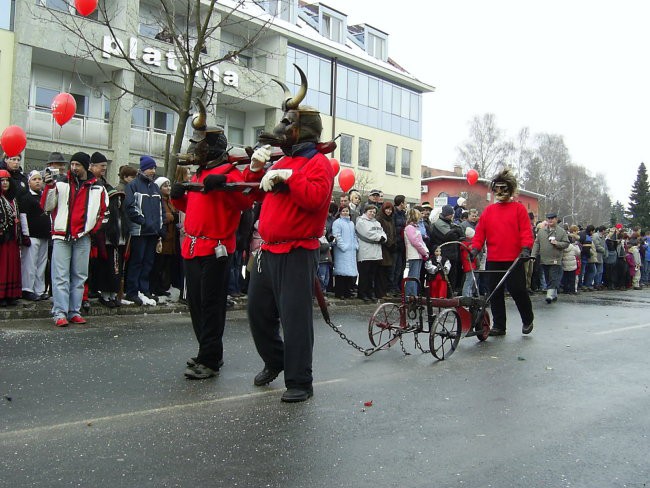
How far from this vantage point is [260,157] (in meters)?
5.75

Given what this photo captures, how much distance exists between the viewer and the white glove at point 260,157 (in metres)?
5.76

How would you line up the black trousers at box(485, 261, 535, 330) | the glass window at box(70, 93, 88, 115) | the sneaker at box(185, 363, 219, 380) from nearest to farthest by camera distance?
the sneaker at box(185, 363, 219, 380) < the black trousers at box(485, 261, 535, 330) < the glass window at box(70, 93, 88, 115)

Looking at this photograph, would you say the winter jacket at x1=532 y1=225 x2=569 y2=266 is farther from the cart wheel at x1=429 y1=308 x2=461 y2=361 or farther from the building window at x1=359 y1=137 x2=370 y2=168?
the building window at x1=359 y1=137 x2=370 y2=168

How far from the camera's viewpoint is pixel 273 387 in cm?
604

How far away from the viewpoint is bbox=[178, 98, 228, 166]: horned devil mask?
21.2 ft

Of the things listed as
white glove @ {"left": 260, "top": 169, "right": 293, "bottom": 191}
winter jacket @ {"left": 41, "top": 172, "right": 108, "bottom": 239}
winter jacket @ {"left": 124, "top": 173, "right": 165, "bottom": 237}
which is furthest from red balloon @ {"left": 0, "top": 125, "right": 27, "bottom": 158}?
white glove @ {"left": 260, "top": 169, "right": 293, "bottom": 191}

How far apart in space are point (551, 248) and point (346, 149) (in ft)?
82.3

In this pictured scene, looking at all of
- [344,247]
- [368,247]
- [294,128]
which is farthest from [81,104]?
[294,128]

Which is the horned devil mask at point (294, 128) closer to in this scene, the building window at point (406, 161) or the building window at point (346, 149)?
the building window at point (346, 149)

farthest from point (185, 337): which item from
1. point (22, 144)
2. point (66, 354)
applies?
point (22, 144)

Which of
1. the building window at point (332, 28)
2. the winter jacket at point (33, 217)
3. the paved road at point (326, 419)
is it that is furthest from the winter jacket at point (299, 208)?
the building window at point (332, 28)

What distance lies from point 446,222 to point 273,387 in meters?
9.23

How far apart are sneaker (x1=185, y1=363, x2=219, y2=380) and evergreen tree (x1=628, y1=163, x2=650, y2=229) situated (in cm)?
7367

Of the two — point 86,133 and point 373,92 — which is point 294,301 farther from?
point 373,92
